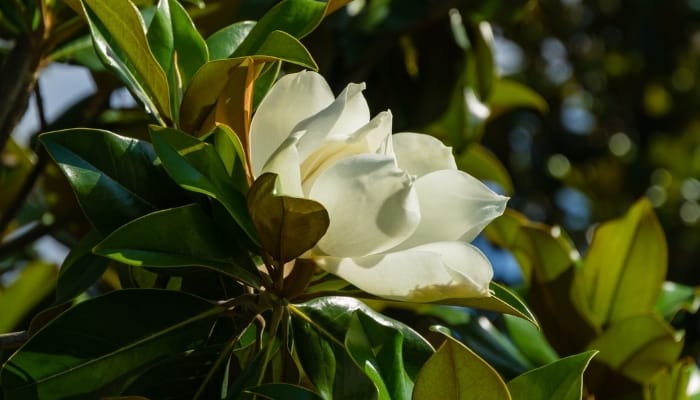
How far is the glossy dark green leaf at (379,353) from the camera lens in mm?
911

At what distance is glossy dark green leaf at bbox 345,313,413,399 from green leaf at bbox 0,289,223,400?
4.8 inches

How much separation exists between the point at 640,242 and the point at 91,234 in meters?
0.87

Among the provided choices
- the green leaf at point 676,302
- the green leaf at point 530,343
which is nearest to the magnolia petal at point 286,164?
the green leaf at point 530,343

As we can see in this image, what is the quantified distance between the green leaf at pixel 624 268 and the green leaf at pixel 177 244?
2.58ft

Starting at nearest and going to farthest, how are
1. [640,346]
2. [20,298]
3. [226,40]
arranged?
[226,40] → [640,346] → [20,298]

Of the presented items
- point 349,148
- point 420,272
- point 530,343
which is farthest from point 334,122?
point 530,343

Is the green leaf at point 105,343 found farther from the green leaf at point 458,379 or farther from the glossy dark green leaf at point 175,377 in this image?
the green leaf at point 458,379

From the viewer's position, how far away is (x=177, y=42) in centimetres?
105

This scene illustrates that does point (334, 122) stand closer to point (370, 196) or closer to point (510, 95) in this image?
point (370, 196)

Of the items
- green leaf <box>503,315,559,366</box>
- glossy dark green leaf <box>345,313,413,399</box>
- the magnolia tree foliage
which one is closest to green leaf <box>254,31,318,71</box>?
the magnolia tree foliage

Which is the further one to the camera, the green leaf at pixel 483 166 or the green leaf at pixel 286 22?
the green leaf at pixel 483 166

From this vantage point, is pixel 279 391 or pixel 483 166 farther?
pixel 483 166

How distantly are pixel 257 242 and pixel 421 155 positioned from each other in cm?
17

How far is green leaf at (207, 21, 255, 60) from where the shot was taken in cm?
111
